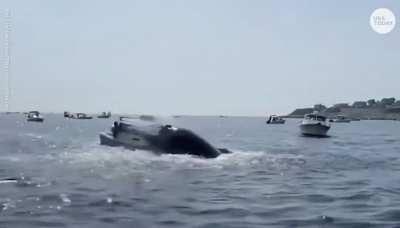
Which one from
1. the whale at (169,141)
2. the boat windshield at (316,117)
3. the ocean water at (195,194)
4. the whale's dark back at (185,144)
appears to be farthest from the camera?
the boat windshield at (316,117)

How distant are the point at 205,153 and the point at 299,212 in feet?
75.1

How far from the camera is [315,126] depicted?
87500 mm

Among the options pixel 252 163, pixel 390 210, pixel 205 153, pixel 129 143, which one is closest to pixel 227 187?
pixel 390 210

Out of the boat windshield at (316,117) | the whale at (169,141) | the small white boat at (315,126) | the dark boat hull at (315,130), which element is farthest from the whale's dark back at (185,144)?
the boat windshield at (316,117)

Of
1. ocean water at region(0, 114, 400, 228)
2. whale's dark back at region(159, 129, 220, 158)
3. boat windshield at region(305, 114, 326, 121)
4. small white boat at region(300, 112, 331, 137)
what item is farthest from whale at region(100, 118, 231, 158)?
boat windshield at region(305, 114, 326, 121)


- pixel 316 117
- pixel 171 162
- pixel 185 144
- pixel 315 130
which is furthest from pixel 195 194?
pixel 316 117

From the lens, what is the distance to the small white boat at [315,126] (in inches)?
3428

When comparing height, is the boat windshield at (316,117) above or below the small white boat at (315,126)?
above

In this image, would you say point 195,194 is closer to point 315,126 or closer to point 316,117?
point 315,126

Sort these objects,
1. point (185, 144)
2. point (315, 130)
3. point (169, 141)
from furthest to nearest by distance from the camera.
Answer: point (315, 130) → point (169, 141) → point (185, 144)

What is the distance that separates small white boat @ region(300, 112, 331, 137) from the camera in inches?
3428

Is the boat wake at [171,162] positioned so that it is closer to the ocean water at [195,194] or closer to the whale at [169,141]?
the ocean water at [195,194]

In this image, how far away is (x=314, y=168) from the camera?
33.2m

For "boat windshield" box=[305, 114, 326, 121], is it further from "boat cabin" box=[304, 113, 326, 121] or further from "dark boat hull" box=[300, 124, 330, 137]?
"dark boat hull" box=[300, 124, 330, 137]
